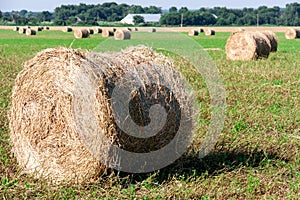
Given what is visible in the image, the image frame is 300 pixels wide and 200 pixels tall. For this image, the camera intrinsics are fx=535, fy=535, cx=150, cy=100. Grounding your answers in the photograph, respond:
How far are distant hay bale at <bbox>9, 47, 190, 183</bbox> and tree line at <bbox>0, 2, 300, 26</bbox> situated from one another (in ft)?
325

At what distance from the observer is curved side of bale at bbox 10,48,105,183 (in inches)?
224

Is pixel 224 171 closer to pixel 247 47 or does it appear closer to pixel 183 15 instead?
pixel 247 47

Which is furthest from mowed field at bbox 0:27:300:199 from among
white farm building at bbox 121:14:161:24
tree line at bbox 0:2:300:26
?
white farm building at bbox 121:14:161:24

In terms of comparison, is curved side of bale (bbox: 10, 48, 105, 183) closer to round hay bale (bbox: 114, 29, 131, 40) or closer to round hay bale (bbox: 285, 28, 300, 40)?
round hay bale (bbox: 114, 29, 131, 40)

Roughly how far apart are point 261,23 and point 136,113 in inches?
4669

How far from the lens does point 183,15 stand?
108 meters

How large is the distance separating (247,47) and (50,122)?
51.7ft

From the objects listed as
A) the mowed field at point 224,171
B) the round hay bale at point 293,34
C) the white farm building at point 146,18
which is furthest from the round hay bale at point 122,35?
the white farm building at point 146,18

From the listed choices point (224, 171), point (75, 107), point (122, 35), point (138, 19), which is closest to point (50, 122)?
point (75, 107)

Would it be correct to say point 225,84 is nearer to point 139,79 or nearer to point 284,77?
point 284,77

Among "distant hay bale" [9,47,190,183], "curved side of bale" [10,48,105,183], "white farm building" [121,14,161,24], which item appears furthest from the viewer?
"white farm building" [121,14,161,24]

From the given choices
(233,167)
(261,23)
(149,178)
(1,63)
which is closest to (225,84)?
(233,167)

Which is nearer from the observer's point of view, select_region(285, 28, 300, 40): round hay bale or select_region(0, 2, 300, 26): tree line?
select_region(285, 28, 300, 40): round hay bale

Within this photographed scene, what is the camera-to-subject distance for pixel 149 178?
5750 millimetres
